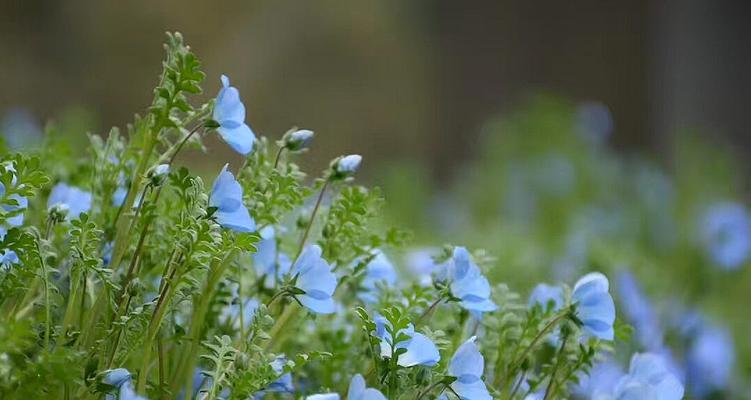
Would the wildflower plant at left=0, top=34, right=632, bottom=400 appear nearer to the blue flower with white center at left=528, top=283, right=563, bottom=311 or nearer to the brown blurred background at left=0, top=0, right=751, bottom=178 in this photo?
the blue flower with white center at left=528, top=283, right=563, bottom=311

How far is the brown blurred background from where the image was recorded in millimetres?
3709

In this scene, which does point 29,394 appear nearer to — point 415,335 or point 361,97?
point 415,335

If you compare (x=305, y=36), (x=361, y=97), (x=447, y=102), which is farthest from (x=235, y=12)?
(x=447, y=102)

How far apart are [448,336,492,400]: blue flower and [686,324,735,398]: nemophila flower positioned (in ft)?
2.47

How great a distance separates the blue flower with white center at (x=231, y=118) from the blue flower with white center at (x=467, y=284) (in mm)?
168

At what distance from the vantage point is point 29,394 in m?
0.62

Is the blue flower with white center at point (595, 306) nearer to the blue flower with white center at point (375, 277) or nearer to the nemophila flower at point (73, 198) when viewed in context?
the blue flower with white center at point (375, 277)

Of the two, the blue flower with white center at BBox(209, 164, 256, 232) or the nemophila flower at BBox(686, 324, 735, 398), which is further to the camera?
the nemophila flower at BBox(686, 324, 735, 398)

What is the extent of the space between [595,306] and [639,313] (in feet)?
1.85

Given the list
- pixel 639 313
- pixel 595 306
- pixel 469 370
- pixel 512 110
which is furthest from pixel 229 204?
pixel 512 110

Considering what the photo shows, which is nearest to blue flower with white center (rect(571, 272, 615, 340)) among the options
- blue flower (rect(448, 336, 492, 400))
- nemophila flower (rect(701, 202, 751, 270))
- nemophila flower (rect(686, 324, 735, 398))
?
blue flower (rect(448, 336, 492, 400))

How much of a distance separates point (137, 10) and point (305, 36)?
0.66m

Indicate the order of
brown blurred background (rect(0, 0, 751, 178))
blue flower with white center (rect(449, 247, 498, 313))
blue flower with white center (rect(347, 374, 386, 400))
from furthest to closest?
brown blurred background (rect(0, 0, 751, 178))
blue flower with white center (rect(449, 247, 498, 313))
blue flower with white center (rect(347, 374, 386, 400))

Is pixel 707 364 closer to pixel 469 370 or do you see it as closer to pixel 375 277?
pixel 375 277
